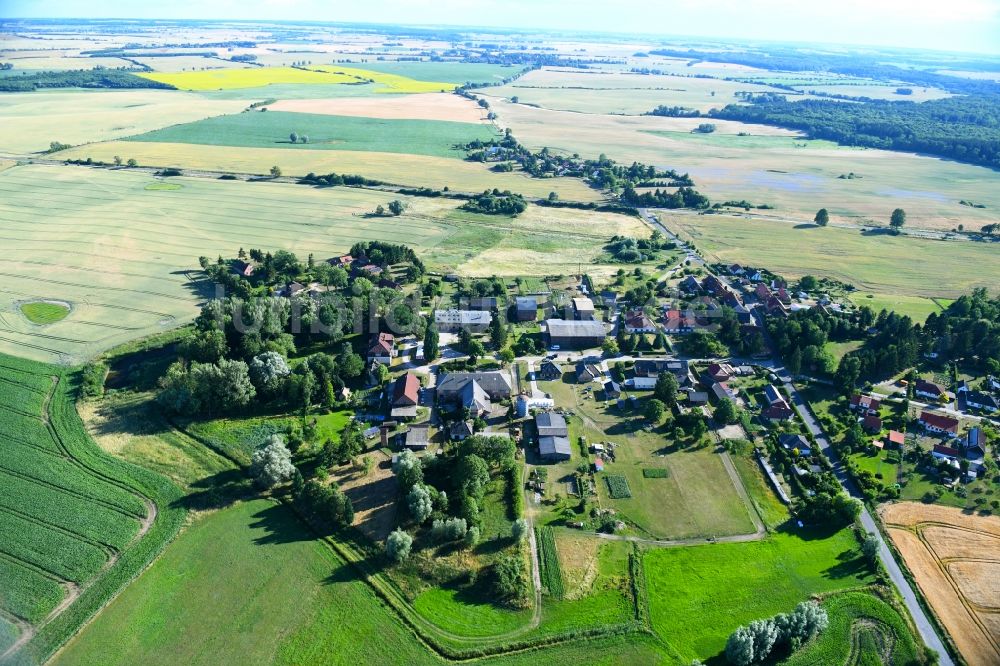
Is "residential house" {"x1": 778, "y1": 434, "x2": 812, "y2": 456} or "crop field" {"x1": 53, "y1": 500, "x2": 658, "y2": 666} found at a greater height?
"residential house" {"x1": 778, "y1": 434, "x2": 812, "y2": 456}

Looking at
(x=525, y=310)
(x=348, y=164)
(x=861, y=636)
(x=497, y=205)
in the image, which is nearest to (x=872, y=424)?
(x=861, y=636)

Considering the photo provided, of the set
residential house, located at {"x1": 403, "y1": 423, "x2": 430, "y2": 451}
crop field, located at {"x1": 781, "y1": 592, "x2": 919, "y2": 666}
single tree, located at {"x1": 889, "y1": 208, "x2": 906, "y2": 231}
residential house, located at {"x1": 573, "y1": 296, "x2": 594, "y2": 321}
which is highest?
single tree, located at {"x1": 889, "y1": 208, "x2": 906, "y2": 231}

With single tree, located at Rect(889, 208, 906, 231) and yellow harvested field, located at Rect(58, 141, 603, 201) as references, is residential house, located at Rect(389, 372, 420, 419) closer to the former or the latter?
yellow harvested field, located at Rect(58, 141, 603, 201)

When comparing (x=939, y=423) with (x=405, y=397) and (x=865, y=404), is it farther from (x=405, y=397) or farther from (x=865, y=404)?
(x=405, y=397)

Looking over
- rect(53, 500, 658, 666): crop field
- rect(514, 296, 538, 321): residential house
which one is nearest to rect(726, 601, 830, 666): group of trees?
rect(53, 500, 658, 666): crop field

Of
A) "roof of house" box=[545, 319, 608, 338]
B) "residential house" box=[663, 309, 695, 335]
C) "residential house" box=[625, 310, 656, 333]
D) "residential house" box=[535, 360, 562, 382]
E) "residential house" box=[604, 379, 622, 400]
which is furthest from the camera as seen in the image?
"residential house" box=[663, 309, 695, 335]

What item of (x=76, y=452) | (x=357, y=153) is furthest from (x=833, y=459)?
(x=357, y=153)
